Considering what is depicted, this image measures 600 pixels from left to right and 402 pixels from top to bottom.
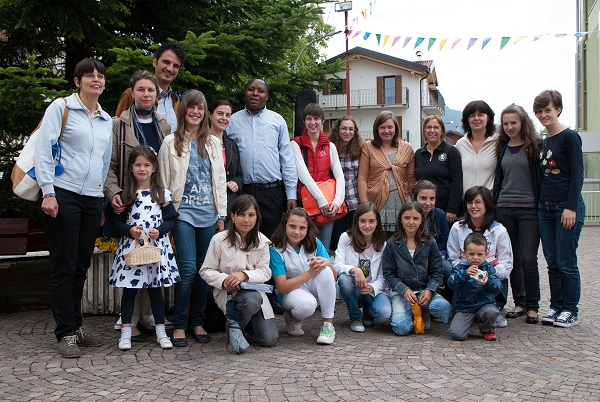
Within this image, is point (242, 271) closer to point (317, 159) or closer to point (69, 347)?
point (69, 347)

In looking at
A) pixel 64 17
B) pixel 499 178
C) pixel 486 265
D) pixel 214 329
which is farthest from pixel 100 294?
pixel 499 178

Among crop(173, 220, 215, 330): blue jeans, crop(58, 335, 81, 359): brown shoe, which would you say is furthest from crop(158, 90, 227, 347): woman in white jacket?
crop(58, 335, 81, 359): brown shoe

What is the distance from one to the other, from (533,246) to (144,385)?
154 inches

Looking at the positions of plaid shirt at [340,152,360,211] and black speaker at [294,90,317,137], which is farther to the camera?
black speaker at [294,90,317,137]

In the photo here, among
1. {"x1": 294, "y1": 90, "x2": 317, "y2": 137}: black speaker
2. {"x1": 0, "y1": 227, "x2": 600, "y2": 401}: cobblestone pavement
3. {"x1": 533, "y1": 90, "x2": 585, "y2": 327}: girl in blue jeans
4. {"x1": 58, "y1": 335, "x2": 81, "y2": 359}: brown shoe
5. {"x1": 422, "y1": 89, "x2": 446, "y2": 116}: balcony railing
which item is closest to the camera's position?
{"x1": 0, "y1": 227, "x2": 600, "y2": 401}: cobblestone pavement

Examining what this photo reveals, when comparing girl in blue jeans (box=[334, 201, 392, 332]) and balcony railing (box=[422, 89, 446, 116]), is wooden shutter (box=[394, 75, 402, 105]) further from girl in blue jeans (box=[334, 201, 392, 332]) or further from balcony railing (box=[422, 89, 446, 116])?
girl in blue jeans (box=[334, 201, 392, 332])

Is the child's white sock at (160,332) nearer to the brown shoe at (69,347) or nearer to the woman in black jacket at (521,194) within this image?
the brown shoe at (69,347)

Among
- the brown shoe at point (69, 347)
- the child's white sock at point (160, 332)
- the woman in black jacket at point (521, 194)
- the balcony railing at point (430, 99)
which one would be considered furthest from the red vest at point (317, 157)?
the balcony railing at point (430, 99)

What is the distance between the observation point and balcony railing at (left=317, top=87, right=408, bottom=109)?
138ft

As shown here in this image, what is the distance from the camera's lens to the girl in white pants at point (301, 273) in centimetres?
505

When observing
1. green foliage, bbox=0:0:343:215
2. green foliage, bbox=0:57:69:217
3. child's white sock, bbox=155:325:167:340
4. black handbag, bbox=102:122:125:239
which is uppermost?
green foliage, bbox=0:0:343:215

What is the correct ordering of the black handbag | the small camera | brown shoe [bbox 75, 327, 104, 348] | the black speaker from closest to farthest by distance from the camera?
brown shoe [bbox 75, 327, 104, 348] → the black handbag → the small camera → the black speaker

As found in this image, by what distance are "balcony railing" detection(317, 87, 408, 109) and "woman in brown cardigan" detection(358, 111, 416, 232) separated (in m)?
36.1

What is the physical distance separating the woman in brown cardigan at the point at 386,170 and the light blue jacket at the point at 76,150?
2832 millimetres
